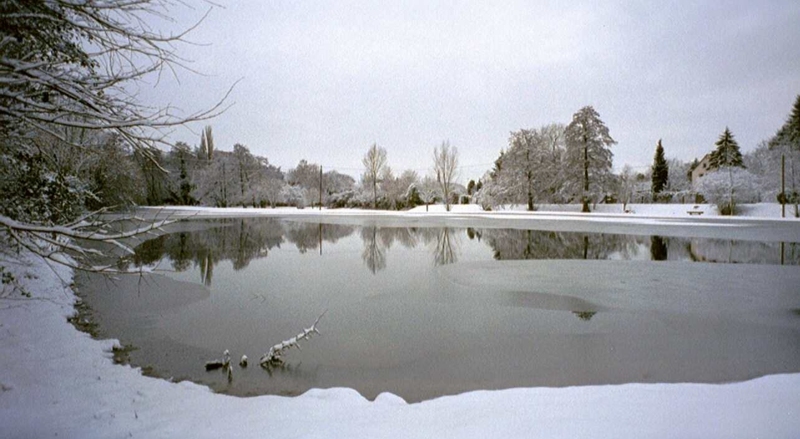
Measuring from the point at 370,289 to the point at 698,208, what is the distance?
1762 inches

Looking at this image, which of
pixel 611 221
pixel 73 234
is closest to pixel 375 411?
pixel 73 234

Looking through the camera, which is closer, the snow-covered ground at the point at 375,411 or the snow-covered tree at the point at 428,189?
the snow-covered ground at the point at 375,411

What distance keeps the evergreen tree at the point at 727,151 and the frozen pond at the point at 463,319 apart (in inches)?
1759

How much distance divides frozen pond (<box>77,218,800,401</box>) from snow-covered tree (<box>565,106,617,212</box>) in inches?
1118

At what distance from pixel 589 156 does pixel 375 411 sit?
4279 centimetres

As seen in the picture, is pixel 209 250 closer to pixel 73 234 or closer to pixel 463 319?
pixel 463 319

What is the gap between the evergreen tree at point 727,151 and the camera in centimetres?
4831

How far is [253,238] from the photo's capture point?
2084 centimetres

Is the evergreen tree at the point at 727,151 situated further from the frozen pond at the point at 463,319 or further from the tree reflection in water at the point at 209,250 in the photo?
the tree reflection in water at the point at 209,250

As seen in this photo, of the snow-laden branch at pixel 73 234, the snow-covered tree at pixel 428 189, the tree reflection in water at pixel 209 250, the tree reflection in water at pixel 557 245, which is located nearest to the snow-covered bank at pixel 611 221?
the snow-laden branch at pixel 73 234

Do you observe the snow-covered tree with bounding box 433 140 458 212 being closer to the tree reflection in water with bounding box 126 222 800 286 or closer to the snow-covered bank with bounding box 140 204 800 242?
the snow-covered bank with bounding box 140 204 800 242

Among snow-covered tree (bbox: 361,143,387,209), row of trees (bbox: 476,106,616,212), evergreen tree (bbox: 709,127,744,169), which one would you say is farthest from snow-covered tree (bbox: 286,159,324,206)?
evergreen tree (bbox: 709,127,744,169)

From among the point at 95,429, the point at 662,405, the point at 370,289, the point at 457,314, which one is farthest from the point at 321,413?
the point at 370,289

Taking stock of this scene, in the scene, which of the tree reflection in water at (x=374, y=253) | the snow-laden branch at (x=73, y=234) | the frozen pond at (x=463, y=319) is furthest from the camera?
the tree reflection in water at (x=374, y=253)
